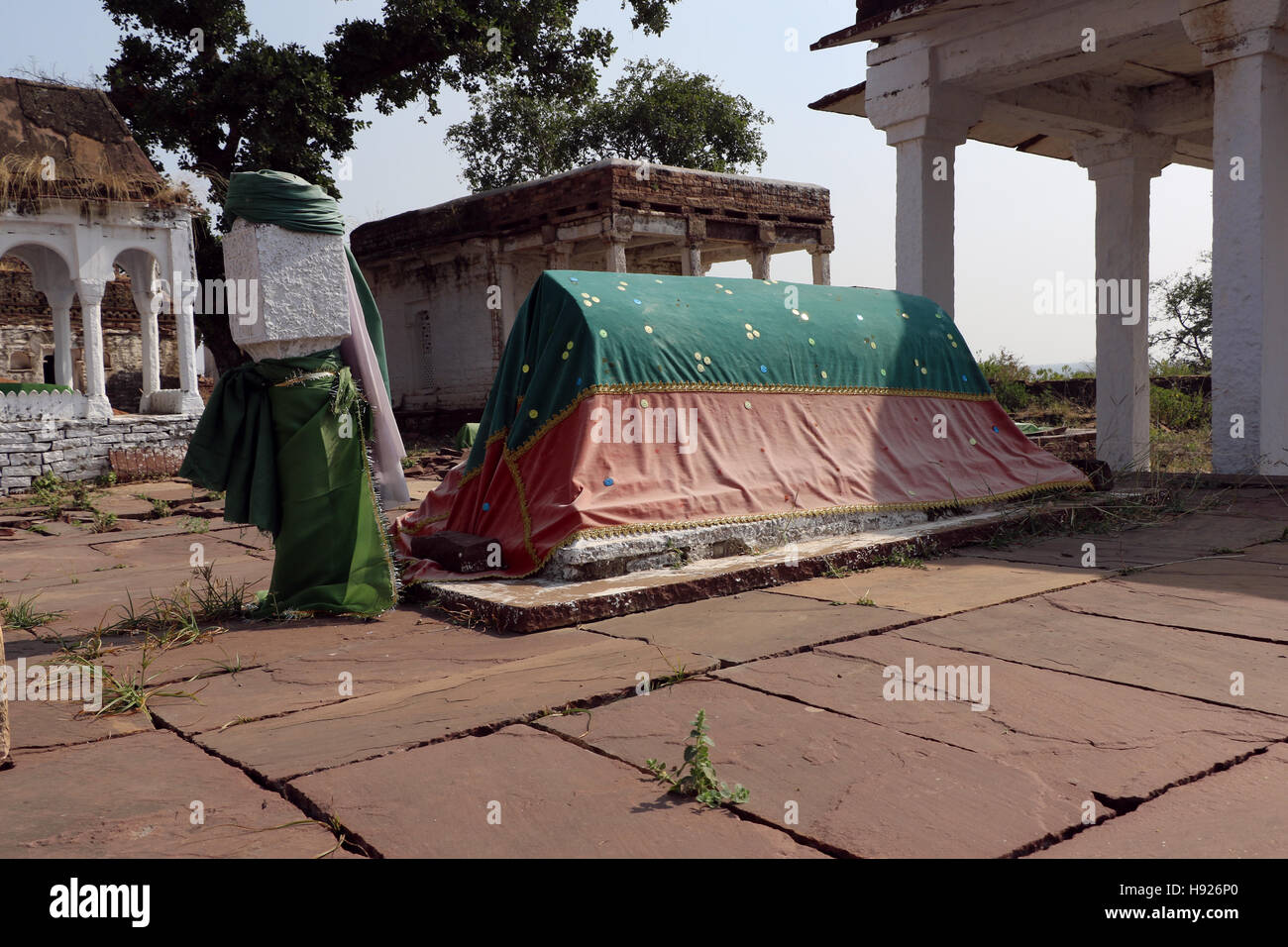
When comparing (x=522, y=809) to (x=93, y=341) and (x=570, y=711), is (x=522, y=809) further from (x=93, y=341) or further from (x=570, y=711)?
(x=93, y=341)

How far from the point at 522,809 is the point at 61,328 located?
15.2 m

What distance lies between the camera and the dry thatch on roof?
11945mm

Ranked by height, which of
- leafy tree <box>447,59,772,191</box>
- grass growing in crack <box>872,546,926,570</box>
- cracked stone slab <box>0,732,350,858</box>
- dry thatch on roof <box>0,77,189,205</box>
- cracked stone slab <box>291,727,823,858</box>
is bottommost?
cracked stone slab <box>0,732,350,858</box>

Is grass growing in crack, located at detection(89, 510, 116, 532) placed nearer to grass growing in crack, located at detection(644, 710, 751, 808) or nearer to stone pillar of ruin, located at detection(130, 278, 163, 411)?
stone pillar of ruin, located at detection(130, 278, 163, 411)

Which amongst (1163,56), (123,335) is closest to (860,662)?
(1163,56)

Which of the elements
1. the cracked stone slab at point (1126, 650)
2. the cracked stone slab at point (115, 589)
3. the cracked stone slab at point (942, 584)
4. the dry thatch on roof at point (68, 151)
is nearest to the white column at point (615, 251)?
the dry thatch on roof at point (68, 151)

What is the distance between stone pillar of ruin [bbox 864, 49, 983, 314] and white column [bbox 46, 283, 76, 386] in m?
11.7

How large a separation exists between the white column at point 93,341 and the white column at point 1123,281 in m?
11.1

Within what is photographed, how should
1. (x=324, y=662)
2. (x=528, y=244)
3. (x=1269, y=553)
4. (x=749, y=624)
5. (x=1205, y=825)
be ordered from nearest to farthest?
(x=1205, y=825)
(x=324, y=662)
(x=749, y=624)
(x=1269, y=553)
(x=528, y=244)

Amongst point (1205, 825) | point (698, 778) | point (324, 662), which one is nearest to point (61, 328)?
point (324, 662)

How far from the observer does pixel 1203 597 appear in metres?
4.04

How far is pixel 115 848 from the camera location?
79.3 inches

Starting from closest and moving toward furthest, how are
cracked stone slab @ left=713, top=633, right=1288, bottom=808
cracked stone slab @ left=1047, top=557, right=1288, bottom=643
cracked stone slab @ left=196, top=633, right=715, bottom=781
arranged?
cracked stone slab @ left=713, top=633, right=1288, bottom=808 → cracked stone slab @ left=196, top=633, right=715, bottom=781 → cracked stone slab @ left=1047, top=557, right=1288, bottom=643

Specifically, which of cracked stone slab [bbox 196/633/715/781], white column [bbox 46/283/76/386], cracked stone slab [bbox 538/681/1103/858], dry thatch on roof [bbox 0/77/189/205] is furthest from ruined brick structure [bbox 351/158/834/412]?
cracked stone slab [bbox 538/681/1103/858]
